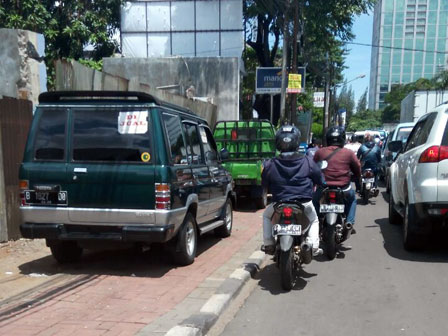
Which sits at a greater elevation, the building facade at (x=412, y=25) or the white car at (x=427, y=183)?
the building facade at (x=412, y=25)

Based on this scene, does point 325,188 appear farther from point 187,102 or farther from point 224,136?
point 187,102

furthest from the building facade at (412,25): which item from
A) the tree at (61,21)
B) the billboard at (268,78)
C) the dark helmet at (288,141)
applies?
the dark helmet at (288,141)

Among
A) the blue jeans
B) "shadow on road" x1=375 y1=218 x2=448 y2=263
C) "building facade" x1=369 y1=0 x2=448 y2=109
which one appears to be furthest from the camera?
"building facade" x1=369 y1=0 x2=448 y2=109

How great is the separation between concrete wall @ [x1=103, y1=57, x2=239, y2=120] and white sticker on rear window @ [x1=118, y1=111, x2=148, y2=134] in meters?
14.9

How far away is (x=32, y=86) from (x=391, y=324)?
255 inches

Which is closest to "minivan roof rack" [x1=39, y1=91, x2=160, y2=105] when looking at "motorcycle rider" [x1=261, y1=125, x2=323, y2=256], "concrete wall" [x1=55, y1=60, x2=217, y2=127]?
"motorcycle rider" [x1=261, y1=125, x2=323, y2=256]

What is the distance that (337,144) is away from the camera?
6.48 meters

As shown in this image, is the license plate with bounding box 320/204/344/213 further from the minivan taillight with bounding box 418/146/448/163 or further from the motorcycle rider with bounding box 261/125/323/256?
the minivan taillight with bounding box 418/146/448/163

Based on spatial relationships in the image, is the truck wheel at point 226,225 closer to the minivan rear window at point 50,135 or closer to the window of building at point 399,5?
the minivan rear window at point 50,135

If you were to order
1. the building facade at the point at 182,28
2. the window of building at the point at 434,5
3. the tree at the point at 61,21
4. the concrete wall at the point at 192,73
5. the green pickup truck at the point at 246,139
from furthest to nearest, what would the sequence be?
the window of building at the point at 434,5, the building facade at the point at 182,28, the concrete wall at the point at 192,73, the tree at the point at 61,21, the green pickup truck at the point at 246,139

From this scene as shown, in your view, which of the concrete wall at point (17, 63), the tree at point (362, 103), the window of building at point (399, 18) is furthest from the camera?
the tree at point (362, 103)

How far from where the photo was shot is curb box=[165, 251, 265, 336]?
375 centimetres

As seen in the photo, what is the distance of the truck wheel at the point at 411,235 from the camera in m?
5.99

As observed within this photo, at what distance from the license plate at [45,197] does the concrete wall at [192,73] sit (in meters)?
15.1
